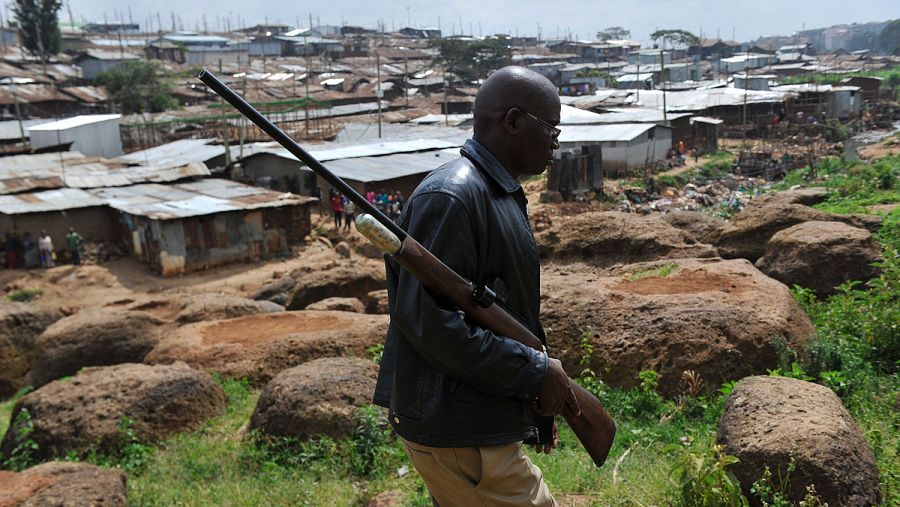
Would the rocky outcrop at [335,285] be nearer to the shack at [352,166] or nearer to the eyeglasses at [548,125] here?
the eyeglasses at [548,125]

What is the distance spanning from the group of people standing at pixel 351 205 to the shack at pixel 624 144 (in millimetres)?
7041

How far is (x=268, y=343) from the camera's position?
811 centimetres

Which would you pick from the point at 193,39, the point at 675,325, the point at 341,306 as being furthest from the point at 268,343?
the point at 193,39

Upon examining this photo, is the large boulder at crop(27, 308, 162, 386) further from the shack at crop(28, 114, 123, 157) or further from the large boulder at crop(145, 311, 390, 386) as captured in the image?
the shack at crop(28, 114, 123, 157)

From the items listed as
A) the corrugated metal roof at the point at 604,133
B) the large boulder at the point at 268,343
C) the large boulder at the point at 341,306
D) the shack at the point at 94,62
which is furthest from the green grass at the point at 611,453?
the shack at the point at 94,62

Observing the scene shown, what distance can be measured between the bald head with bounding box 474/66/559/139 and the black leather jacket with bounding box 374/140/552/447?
12cm

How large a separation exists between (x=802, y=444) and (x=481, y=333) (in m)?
2.16

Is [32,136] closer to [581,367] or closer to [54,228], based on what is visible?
[54,228]

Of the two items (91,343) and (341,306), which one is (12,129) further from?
(341,306)

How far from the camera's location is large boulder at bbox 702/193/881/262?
376 inches

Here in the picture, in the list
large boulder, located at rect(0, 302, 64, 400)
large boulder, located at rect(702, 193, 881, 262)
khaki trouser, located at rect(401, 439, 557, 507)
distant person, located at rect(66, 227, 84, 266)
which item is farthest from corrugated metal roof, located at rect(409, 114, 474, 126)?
khaki trouser, located at rect(401, 439, 557, 507)

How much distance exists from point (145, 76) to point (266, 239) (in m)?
28.0

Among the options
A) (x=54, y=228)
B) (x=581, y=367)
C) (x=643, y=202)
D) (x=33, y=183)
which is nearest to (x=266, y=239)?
(x=54, y=228)

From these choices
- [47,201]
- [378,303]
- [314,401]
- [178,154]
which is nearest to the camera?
[314,401]
